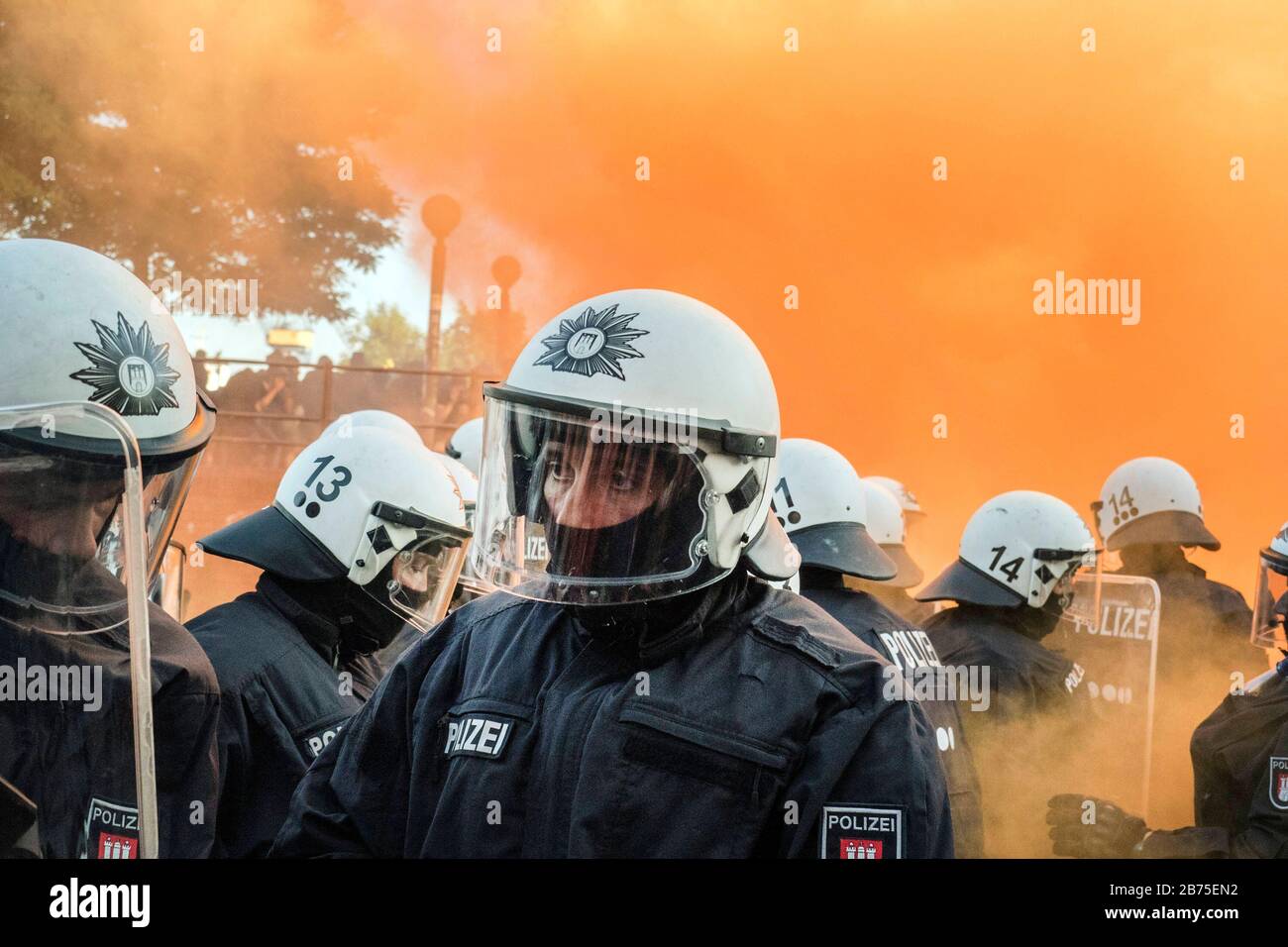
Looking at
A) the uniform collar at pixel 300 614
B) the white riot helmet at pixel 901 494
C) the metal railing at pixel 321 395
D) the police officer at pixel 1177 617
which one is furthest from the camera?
the metal railing at pixel 321 395

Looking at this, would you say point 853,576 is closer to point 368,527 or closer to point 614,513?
point 368,527

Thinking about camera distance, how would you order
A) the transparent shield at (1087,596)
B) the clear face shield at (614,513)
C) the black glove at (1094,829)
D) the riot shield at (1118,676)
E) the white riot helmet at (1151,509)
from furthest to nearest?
1. the white riot helmet at (1151,509)
2. the transparent shield at (1087,596)
3. the riot shield at (1118,676)
4. the black glove at (1094,829)
5. the clear face shield at (614,513)

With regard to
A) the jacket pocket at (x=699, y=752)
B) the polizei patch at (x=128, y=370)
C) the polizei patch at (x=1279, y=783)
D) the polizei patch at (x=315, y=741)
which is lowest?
the polizei patch at (x=1279, y=783)

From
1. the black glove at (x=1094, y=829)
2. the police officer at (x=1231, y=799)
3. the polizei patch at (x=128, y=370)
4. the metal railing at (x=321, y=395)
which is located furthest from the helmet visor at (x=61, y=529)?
the metal railing at (x=321, y=395)

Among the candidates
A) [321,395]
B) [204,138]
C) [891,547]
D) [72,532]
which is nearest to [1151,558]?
[891,547]

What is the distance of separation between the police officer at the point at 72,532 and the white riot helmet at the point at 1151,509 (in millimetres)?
6443

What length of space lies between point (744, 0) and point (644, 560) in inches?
658

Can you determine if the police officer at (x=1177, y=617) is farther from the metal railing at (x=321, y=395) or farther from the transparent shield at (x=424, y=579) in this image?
the metal railing at (x=321, y=395)

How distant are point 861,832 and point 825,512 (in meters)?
3.45

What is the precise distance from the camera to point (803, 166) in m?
17.6

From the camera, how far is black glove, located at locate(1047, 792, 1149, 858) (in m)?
A: 4.44

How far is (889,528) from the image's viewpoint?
289 inches

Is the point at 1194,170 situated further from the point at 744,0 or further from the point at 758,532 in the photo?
the point at 758,532

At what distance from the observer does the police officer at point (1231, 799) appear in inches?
152
